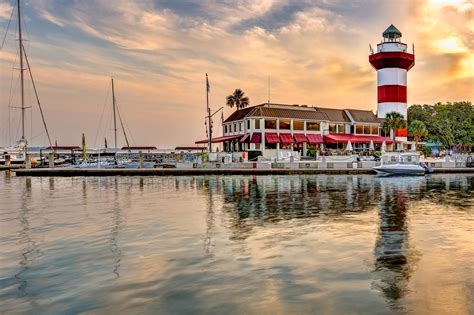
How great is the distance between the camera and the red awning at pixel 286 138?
58.7 m

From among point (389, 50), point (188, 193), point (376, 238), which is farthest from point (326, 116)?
point (376, 238)

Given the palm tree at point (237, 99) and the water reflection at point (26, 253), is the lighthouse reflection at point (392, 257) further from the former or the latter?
the palm tree at point (237, 99)

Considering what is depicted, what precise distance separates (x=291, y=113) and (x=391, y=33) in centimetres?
2722

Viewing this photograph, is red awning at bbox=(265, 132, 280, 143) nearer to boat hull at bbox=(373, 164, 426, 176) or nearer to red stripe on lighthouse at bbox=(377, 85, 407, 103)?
boat hull at bbox=(373, 164, 426, 176)

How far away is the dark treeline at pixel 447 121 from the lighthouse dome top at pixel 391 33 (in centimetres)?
2160

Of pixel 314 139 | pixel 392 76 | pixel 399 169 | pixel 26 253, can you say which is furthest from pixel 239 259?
pixel 392 76

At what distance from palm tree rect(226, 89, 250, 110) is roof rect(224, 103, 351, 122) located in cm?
1617

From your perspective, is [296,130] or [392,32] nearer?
[296,130]

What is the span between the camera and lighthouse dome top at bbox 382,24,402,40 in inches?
2813

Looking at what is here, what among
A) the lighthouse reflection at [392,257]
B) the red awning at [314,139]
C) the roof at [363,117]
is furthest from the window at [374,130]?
the lighthouse reflection at [392,257]

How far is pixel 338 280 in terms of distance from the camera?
9.16 m

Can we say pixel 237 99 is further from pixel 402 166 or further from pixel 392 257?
pixel 392 257

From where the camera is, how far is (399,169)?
151ft

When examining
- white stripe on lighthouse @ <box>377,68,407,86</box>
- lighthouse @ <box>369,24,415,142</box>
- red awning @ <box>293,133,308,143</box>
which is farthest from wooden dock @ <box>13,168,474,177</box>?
white stripe on lighthouse @ <box>377,68,407,86</box>
